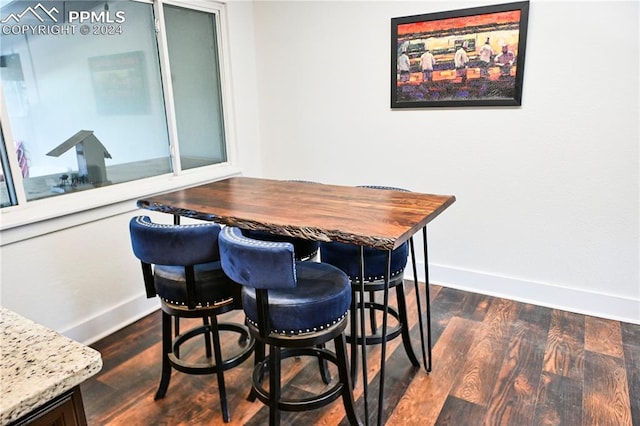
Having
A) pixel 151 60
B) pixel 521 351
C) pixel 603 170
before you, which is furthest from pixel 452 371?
pixel 151 60

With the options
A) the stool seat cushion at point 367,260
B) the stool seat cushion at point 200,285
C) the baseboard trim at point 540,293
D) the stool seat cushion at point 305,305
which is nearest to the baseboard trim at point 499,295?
the baseboard trim at point 540,293

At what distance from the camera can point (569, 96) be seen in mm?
2693

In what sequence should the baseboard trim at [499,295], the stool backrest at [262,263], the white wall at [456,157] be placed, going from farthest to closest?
1. the baseboard trim at [499,295]
2. the white wall at [456,157]
3. the stool backrest at [262,263]

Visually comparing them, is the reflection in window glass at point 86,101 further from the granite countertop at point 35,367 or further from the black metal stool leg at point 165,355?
the granite countertop at point 35,367

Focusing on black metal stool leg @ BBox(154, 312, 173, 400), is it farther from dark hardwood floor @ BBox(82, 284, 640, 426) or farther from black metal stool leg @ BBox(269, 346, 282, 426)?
black metal stool leg @ BBox(269, 346, 282, 426)

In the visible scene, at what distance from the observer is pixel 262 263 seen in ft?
4.97

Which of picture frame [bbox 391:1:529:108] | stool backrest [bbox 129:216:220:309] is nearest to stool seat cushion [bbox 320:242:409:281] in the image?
stool backrest [bbox 129:216:220:309]

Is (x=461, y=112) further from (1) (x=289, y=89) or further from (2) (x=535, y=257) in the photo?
(1) (x=289, y=89)

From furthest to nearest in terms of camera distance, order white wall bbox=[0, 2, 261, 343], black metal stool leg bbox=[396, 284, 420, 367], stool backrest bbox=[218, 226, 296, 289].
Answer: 1. white wall bbox=[0, 2, 261, 343]
2. black metal stool leg bbox=[396, 284, 420, 367]
3. stool backrest bbox=[218, 226, 296, 289]

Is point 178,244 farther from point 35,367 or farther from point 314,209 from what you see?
point 35,367

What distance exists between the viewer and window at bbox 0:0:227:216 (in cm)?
238

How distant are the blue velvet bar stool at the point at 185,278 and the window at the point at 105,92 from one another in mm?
1059

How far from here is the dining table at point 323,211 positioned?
62.9 inches

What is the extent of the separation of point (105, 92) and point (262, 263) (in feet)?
6.55
